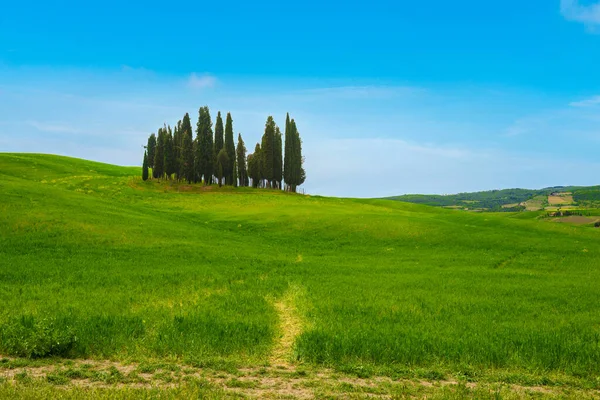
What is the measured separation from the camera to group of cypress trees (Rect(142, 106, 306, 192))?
302ft

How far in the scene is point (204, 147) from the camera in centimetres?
9169

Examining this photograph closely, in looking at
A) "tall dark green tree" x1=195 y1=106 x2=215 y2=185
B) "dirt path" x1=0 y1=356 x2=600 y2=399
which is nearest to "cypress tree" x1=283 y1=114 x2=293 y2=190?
"tall dark green tree" x1=195 y1=106 x2=215 y2=185

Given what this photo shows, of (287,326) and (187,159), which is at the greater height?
(187,159)

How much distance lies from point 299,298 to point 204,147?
7787cm

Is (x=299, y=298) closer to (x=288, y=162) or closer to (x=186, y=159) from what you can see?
(x=186, y=159)

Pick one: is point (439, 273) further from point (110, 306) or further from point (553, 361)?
point (110, 306)

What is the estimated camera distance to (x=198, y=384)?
9.13m

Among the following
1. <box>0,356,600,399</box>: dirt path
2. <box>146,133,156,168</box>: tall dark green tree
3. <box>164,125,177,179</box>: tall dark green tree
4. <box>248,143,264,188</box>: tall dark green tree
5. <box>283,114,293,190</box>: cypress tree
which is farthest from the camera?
<box>146,133,156,168</box>: tall dark green tree

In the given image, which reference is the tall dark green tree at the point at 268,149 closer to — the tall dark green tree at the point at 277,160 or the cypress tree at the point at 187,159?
the tall dark green tree at the point at 277,160

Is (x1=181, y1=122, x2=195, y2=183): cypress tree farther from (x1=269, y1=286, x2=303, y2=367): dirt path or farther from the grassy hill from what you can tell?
(x1=269, y1=286, x2=303, y2=367): dirt path

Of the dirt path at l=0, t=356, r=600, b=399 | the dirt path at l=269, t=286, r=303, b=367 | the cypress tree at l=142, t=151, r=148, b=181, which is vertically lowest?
the dirt path at l=269, t=286, r=303, b=367

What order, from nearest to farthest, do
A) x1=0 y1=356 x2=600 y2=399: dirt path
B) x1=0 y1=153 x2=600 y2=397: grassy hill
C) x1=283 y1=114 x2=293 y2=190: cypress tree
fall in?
x1=0 y1=356 x2=600 y2=399: dirt path < x1=0 y1=153 x2=600 y2=397: grassy hill < x1=283 y1=114 x2=293 y2=190: cypress tree

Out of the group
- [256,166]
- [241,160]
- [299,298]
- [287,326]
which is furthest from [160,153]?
[287,326]

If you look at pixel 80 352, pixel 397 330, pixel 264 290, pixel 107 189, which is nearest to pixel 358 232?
pixel 264 290
